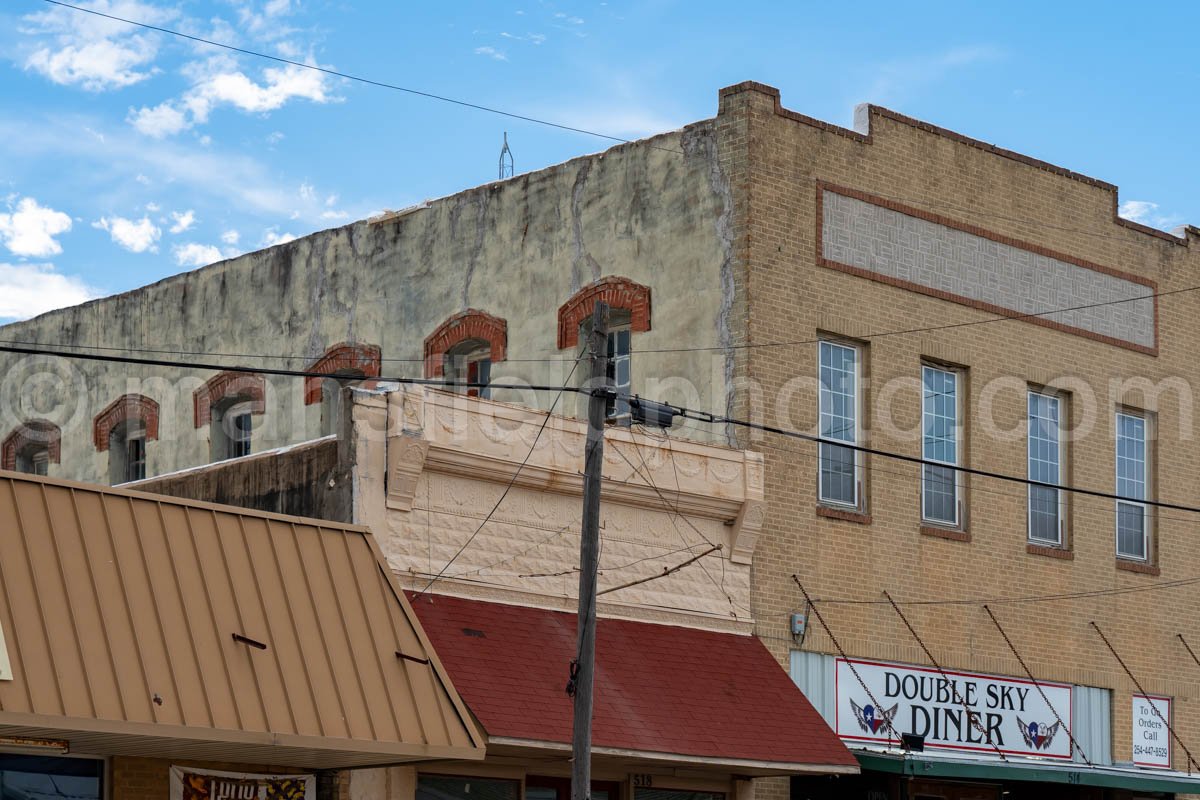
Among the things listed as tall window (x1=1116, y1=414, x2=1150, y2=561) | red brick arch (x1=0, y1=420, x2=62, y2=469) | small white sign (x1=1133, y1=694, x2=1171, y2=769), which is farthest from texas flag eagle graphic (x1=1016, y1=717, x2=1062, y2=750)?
red brick arch (x1=0, y1=420, x2=62, y2=469)

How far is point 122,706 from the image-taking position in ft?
46.7

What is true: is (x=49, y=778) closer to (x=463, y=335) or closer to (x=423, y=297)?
(x=463, y=335)

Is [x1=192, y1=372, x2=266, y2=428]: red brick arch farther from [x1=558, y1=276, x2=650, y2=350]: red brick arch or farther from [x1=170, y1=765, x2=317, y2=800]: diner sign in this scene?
[x1=170, y1=765, x2=317, y2=800]: diner sign

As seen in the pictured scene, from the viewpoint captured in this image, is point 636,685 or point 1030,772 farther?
point 1030,772

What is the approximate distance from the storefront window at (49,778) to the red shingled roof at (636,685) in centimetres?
322

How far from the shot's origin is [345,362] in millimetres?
27328

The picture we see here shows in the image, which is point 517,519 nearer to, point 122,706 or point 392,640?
point 392,640

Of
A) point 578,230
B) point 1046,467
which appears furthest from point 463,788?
point 1046,467

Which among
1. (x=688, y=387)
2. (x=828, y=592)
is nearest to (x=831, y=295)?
(x=688, y=387)

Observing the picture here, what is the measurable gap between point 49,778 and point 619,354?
32.6 ft

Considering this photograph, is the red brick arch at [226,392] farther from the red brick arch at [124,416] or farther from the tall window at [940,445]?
the tall window at [940,445]

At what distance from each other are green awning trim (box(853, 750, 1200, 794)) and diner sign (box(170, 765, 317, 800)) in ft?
21.5

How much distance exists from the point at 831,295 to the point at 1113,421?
5.53m

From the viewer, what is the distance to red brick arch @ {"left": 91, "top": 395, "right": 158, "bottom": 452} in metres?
29.6
